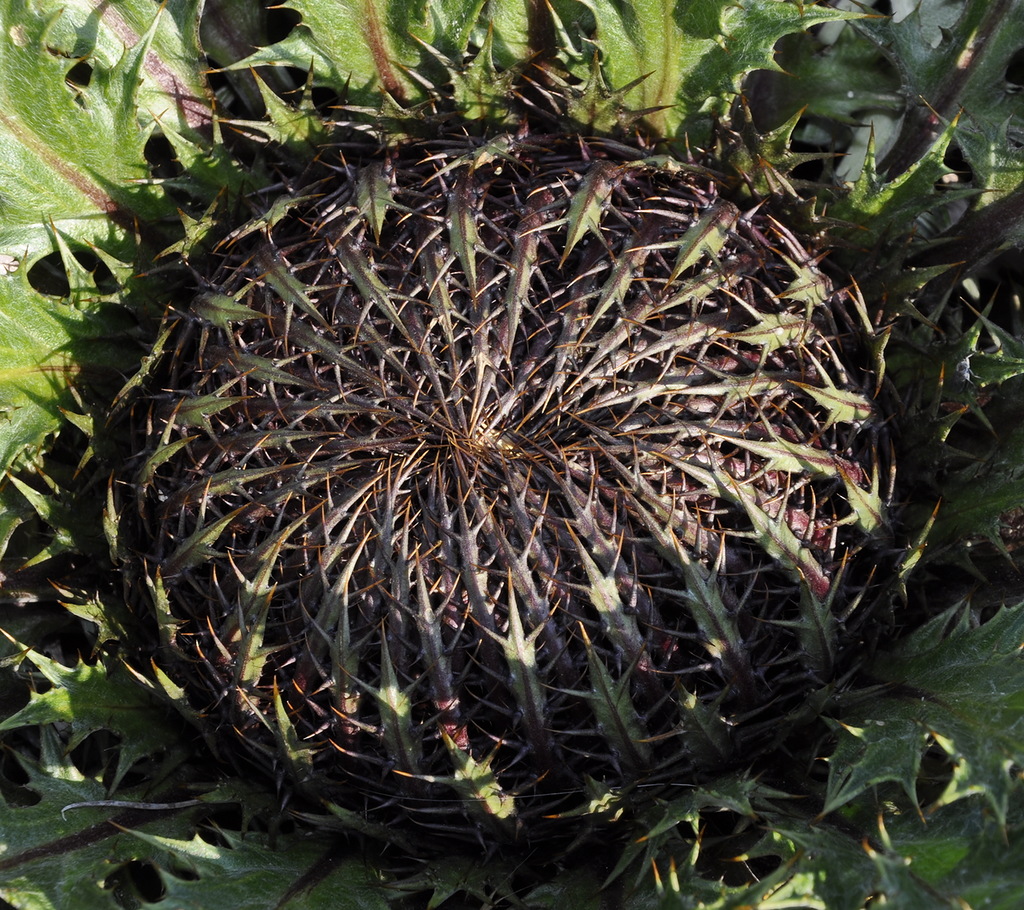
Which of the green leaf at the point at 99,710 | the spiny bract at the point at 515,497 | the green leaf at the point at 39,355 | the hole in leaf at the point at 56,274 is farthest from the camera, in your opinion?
the hole in leaf at the point at 56,274

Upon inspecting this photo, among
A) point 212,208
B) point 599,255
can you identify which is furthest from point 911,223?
point 212,208

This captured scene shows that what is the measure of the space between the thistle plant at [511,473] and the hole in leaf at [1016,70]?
9.8 inches

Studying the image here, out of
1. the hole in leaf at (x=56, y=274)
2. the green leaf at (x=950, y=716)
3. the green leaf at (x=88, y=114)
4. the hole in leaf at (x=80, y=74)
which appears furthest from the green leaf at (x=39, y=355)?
the green leaf at (x=950, y=716)

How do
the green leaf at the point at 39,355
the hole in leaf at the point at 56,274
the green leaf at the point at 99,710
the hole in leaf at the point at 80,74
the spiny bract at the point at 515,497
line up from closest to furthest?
the spiny bract at the point at 515,497 → the green leaf at the point at 99,710 → the green leaf at the point at 39,355 → the hole in leaf at the point at 56,274 → the hole in leaf at the point at 80,74

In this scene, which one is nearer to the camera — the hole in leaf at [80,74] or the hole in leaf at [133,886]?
the hole in leaf at [133,886]

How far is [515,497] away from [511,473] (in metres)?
0.07

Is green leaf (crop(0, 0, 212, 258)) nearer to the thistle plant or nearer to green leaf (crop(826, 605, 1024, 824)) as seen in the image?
the thistle plant

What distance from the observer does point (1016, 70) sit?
3984 millimetres

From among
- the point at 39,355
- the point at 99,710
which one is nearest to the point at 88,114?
the point at 39,355

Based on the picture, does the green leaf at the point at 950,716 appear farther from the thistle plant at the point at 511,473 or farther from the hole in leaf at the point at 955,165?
the hole in leaf at the point at 955,165

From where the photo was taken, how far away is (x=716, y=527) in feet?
9.89

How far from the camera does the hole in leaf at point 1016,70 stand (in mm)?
3938

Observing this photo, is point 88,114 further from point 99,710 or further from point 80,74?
point 99,710

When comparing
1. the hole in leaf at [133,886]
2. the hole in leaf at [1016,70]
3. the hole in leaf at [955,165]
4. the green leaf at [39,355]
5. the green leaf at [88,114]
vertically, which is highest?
the green leaf at [88,114]
